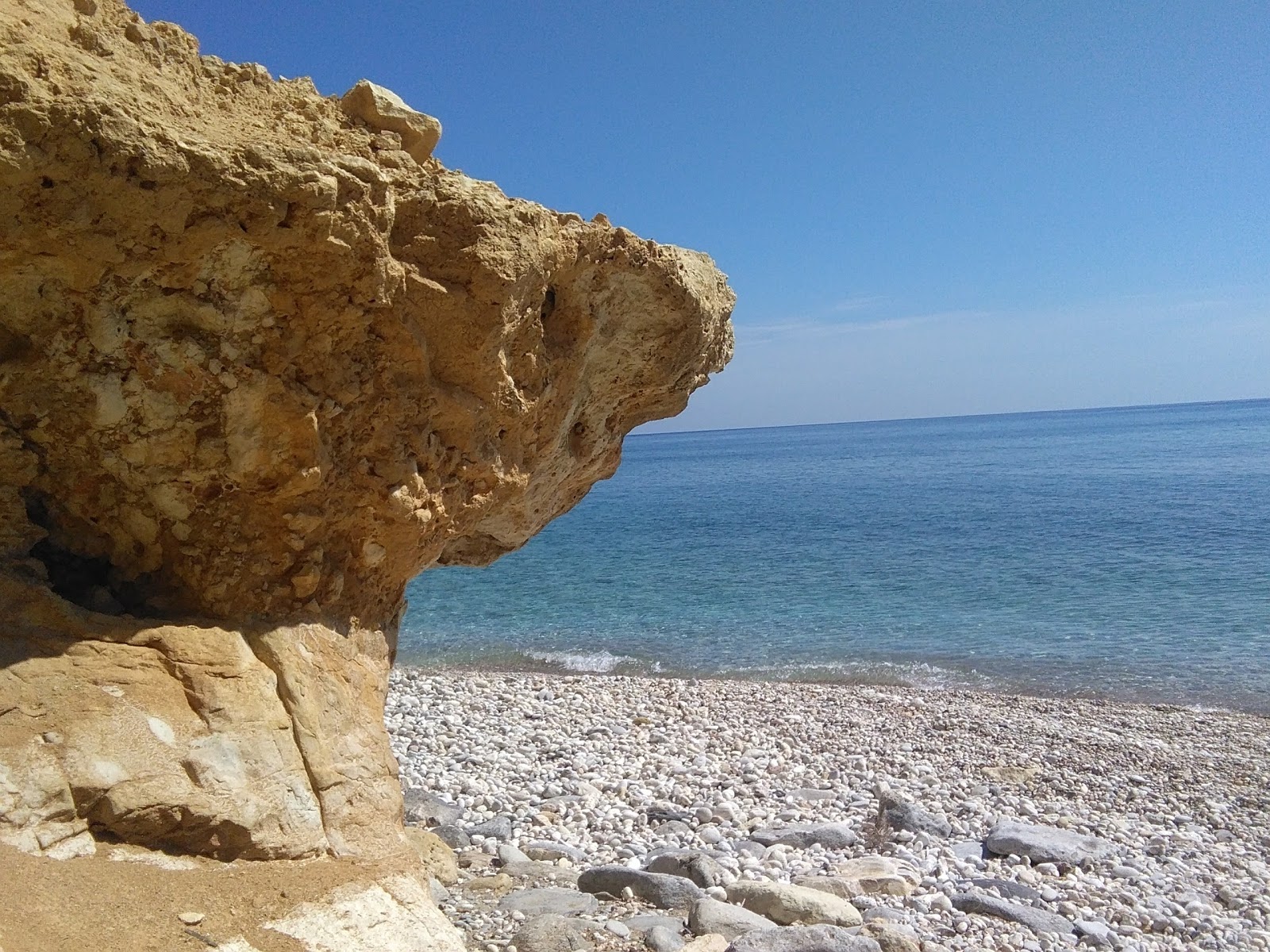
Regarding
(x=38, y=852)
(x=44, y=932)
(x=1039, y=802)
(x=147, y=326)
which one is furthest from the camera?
(x=1039, y=802)

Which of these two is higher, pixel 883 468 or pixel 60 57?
pixel 60 57

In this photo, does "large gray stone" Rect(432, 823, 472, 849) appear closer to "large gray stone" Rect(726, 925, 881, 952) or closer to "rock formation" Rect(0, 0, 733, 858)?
"large gray stone" Rect(726, 925, 881, 952)

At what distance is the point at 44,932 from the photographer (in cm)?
261

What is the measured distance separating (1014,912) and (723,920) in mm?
2571

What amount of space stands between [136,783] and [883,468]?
2953 inches

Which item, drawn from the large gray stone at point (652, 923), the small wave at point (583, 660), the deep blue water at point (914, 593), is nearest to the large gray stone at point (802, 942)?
the large gray stone at point (652, 923)

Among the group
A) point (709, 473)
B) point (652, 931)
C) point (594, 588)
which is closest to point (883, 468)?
point (709, 473)

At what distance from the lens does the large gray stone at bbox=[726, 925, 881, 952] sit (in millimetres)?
5086

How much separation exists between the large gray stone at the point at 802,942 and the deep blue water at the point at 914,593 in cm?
1174

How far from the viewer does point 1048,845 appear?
8.12 meters

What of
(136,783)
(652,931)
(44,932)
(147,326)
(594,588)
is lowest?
(594,588)

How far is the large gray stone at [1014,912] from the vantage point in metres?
6.57

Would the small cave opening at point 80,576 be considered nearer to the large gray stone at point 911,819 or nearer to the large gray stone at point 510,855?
the large gray stone at point 510,855

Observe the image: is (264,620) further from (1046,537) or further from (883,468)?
(883,468)
